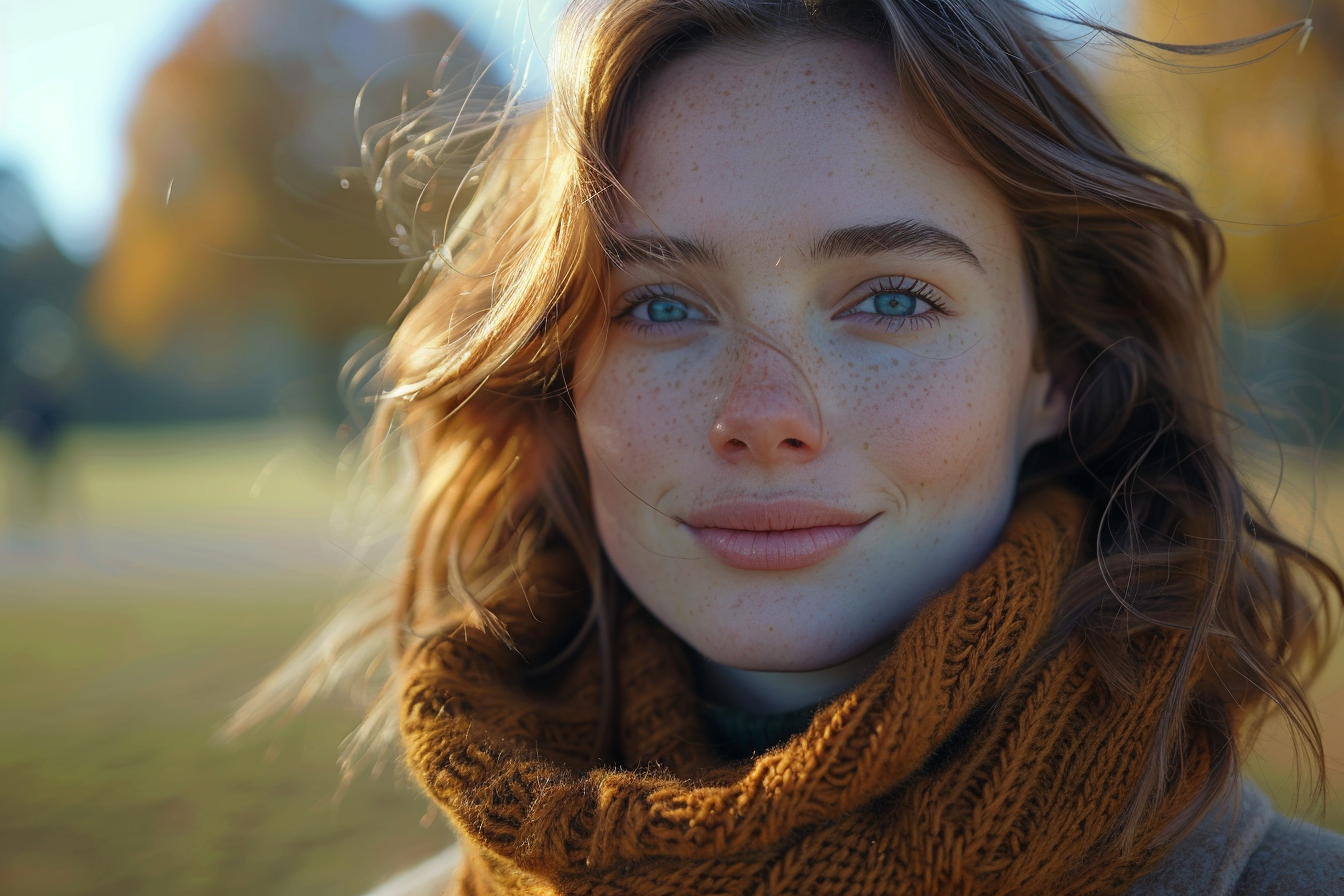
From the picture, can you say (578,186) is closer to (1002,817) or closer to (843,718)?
(843,718)

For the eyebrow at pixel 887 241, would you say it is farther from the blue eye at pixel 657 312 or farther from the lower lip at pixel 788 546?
the lower lip at pixel 788 546

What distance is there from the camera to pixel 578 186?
1.71 metres

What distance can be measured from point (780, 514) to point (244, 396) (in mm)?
34299

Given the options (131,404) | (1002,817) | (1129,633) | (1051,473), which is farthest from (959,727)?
(131,404)

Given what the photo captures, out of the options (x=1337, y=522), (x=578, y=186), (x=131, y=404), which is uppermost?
(x=578, y=186)

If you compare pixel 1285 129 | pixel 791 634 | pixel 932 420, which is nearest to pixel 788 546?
pixel 791 634

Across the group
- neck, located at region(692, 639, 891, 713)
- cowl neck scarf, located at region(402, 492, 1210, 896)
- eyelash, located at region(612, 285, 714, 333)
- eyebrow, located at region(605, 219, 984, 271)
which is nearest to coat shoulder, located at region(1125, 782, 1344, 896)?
cowl neck scarf, located at region(402, 492, 1210, 896)

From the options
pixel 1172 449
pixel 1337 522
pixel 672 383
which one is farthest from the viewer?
pixel 1337 522

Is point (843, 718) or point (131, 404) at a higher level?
point (843, 718)

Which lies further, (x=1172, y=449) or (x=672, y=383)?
(x=1172, y=449)

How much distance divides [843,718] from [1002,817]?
0.25m

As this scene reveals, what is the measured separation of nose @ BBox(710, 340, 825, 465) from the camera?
151cm

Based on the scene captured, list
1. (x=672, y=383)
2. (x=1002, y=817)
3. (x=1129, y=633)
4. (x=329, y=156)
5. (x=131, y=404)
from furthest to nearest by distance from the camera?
(x=131, y=404)
(x=329, y=156)
(x=672, y=383)
(x=1129, y=633)
(x=1002, y=817)

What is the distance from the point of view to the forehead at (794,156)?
154 cm
